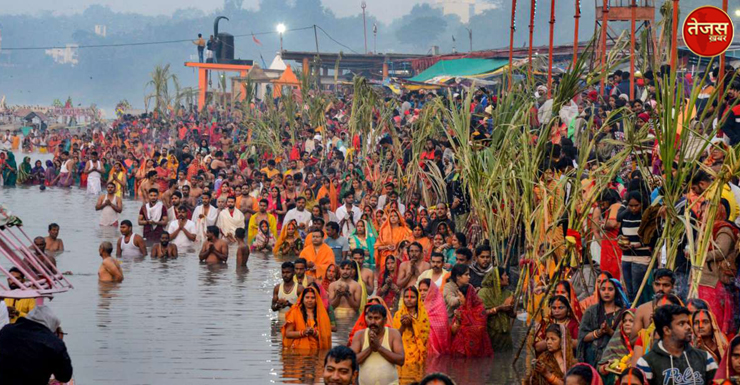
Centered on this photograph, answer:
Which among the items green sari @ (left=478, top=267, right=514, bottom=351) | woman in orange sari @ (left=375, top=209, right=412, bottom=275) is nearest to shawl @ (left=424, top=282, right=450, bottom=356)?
green sari @ (left=478, top=267, right=514, bottom=351)

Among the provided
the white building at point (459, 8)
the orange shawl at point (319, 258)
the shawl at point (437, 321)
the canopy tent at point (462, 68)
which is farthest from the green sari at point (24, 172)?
the white building at point (459, 8)

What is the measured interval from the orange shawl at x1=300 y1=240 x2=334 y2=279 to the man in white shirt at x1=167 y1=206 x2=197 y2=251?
463cm

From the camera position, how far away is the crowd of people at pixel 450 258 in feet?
25.4

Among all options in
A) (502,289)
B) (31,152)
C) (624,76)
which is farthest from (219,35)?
(502,289)

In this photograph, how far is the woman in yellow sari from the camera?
10141mm

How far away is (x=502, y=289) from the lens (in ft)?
35.2

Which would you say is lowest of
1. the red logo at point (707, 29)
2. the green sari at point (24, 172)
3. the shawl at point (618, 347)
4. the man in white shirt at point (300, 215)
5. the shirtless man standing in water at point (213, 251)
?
the green sari at point (24, 172)

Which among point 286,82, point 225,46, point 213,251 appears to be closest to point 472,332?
point 213,251

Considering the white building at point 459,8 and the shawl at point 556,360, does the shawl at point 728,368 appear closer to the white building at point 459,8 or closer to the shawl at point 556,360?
the shawl at point 556,360

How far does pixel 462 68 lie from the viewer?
31828 millimetres

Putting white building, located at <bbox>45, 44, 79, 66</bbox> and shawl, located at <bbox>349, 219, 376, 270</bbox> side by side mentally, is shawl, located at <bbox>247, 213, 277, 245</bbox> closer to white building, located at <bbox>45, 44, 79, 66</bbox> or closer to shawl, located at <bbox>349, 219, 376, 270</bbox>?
shawl, located at <bbox>349, 219, 376, 270</bbox>

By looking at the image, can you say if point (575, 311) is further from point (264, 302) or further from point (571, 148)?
point (264, 302)

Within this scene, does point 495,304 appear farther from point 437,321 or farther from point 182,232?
point 182,232

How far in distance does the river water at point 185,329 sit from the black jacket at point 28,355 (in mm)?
3137
